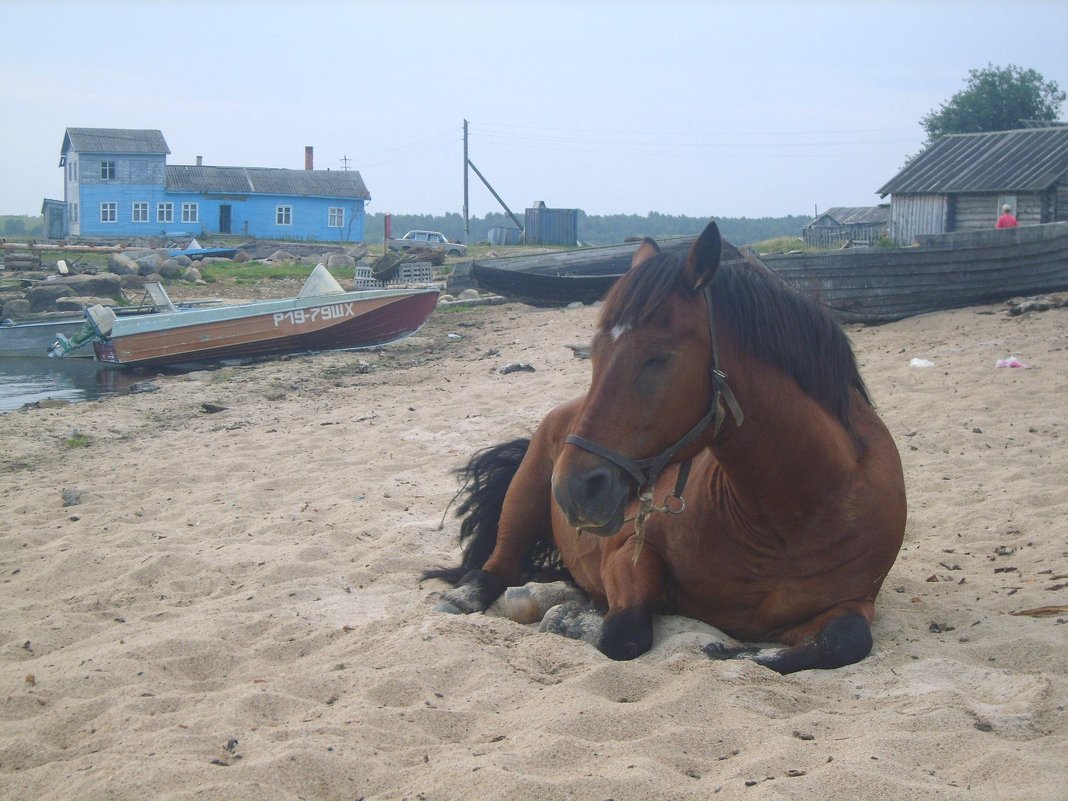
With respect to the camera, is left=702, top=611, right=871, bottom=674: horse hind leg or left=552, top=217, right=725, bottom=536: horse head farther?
left=702, top=611, right=871, bottom=674: horse hind leg

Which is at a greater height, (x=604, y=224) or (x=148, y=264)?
(x=604, y=224)

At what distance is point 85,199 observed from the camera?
188 feet

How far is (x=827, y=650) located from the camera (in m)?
3.21

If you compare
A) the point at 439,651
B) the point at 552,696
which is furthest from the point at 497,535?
the point at 552,696

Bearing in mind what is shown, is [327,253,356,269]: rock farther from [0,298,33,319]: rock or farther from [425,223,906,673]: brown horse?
[425,223,906,673]: brown horse

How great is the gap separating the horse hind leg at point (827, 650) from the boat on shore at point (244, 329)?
13877 mm

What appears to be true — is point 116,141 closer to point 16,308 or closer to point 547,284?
point 16,308

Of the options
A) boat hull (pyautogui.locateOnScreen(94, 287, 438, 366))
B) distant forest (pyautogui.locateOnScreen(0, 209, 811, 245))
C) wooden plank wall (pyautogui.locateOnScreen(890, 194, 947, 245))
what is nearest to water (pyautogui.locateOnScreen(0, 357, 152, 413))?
boat hull (pyautogui.locateOnScreen(94, 287, 438, 366))

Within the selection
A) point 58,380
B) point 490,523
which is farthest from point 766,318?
point 58,380

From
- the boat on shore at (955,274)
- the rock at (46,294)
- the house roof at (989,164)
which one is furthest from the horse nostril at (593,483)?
the house roof at (989,164)

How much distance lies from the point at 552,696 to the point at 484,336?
45.8 ft

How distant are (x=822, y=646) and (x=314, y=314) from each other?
555 inches

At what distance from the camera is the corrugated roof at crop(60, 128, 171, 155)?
189 feet

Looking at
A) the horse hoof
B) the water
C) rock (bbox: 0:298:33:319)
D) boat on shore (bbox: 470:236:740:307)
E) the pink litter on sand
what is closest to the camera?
the horse hoof
